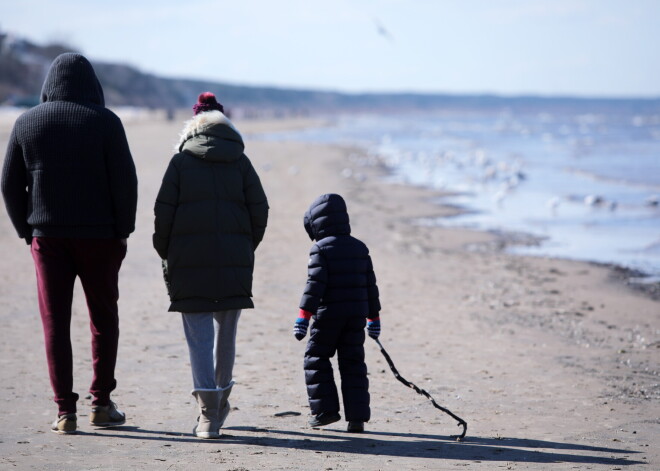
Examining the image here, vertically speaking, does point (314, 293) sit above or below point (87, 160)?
below

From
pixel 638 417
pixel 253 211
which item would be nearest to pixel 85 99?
pixel 253 211

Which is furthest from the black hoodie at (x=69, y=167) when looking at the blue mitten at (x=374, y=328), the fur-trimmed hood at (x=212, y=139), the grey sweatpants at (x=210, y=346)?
the blue mitten at (x=374, y=328)

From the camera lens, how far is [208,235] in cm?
451

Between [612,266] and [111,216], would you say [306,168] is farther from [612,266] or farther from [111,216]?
[111,216]

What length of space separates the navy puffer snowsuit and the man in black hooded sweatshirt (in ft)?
3.17

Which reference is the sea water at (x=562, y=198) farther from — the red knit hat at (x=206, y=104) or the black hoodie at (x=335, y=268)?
the red knit hat at (x=206, y=104)

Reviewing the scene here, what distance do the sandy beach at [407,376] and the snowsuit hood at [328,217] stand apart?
104 centimetres

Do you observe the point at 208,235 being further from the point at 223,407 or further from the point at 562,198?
the point at 562,198

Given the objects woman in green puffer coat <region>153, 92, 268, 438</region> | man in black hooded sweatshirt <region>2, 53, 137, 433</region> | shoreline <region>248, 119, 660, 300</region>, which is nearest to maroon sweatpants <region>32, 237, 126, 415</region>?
man in black hooded sweatshirt <region>2, 53, 137, 433</region>

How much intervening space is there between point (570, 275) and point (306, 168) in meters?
18.0

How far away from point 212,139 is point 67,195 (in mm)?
755

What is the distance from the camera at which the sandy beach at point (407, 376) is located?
14.4ft

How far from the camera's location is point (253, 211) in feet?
15.2

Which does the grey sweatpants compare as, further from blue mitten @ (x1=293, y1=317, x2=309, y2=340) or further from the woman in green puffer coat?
blue mitten @ (x1=293, y1=317, x2=309, y2=340)
